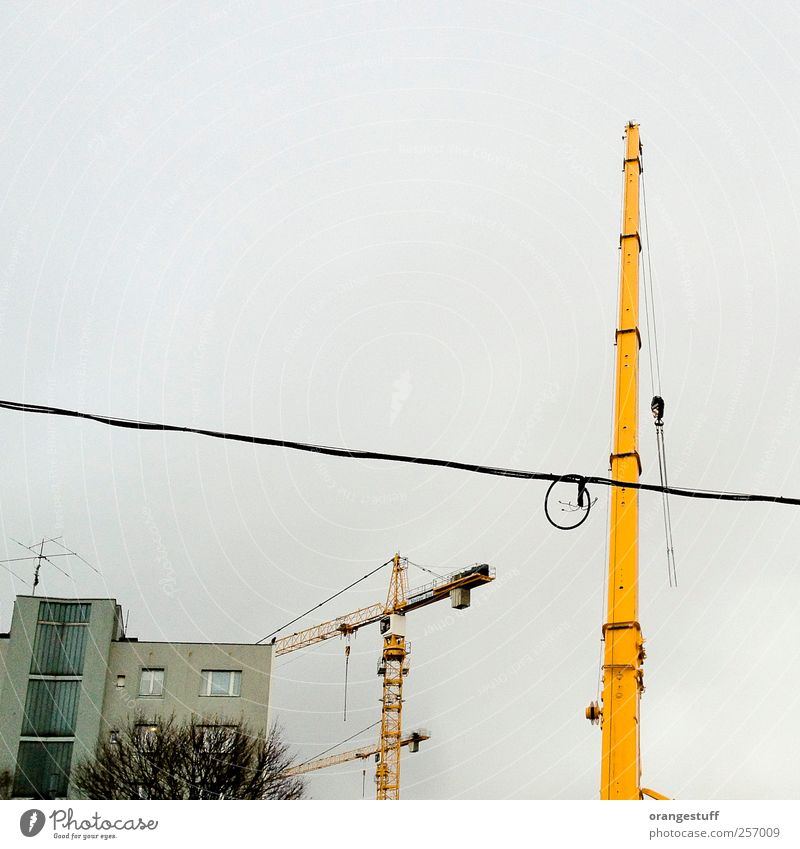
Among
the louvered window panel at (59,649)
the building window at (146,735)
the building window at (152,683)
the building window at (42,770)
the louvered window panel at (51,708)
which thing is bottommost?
the building window at (42,770)

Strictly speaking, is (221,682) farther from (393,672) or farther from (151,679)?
(393,672)

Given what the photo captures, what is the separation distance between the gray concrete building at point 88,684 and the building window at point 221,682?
0.10ft

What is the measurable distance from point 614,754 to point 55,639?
24.1 meters

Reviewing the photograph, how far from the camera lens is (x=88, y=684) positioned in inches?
1348

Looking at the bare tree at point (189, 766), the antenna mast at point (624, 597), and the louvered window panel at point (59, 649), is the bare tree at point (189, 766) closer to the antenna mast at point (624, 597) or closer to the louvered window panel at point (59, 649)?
the louvered window panel at point (59, 649)

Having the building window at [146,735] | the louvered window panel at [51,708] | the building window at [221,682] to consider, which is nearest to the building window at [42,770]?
the louvered window panel at [51,708]

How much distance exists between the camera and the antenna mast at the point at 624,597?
14.8 meters

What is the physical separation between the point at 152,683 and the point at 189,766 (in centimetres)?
929

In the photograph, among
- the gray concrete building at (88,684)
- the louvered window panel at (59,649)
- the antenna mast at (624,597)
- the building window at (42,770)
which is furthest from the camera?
the louvered window panel at (59,649)

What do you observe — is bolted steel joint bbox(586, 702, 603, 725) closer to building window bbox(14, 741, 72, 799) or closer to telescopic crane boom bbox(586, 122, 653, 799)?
telescopic crane boom bbox(586, 122, 653, 799)

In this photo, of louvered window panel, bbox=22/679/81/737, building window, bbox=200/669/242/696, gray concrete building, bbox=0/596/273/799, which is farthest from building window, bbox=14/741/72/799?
building window, bbox=200/669/242/696

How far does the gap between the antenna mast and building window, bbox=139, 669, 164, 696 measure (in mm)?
19940

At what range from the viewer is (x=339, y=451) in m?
7.12
